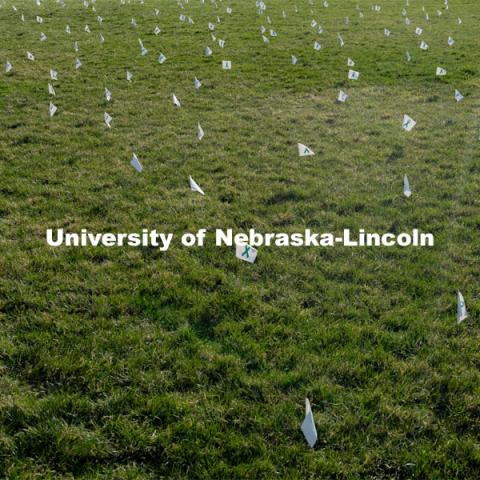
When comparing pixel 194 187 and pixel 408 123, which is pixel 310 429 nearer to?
pixel 194 187

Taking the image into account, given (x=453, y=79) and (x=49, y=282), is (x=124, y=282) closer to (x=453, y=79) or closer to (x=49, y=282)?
(x=49, y=282)

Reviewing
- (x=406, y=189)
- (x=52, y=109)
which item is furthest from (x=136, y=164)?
(x=406, y=189)

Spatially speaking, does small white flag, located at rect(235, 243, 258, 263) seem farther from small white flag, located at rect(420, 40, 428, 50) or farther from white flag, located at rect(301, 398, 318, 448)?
small white flag, located at rect(420, 40, 428, 50)

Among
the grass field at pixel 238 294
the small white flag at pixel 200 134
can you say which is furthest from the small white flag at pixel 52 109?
the small white flag at pixel 200 134

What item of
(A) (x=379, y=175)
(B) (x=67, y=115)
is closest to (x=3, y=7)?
(B) (x=67, y=115)

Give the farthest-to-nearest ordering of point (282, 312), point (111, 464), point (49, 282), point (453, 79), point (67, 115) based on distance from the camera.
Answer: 1. point (453, 79)
2. point (67, 115)
3. point (49, 282)
4. point (282, 312)
5. point (111, 464)

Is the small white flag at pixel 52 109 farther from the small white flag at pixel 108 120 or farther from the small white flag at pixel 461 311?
the small white flag at pixel 461 311

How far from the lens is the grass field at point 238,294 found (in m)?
3.67

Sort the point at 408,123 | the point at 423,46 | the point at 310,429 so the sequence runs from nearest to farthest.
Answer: the point at 310,429
the point at 408,123
the point at 423,46

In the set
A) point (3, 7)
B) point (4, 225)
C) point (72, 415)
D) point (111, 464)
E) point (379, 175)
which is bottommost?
point (111, 464)

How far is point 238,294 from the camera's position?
207 inches

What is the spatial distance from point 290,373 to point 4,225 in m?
4.48

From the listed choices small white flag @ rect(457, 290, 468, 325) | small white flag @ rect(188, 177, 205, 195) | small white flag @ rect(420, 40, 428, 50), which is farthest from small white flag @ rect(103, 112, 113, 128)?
small white flag @ rect(420, 40, 428, 50)

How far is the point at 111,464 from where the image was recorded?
11.6 feet
